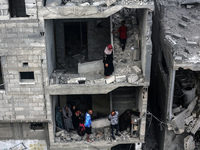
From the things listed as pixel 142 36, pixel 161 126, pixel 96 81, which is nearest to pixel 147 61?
pixel 142 36

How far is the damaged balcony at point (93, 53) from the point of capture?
1545 cm

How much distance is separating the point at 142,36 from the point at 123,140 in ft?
17.9

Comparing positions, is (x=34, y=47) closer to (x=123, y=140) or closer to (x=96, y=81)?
(x=96, y=81)

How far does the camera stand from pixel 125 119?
16953 mm

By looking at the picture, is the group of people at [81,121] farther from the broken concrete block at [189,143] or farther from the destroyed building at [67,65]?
the broken concrete block at [189,143]

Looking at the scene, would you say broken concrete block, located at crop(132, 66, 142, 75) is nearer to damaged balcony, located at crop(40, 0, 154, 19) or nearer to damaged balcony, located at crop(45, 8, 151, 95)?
damaged balcony, located at crop(45, 8, 151, 95)

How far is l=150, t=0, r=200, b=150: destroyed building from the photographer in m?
15.0

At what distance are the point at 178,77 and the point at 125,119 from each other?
12.7 feet

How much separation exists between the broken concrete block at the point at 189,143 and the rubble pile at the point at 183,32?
14.3ft

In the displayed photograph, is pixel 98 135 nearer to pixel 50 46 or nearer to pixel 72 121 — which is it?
pixel 72 121

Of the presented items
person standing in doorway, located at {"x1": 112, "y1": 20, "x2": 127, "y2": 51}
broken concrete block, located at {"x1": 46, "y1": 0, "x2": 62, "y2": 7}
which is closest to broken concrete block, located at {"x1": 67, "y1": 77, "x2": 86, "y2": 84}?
person standing in doorway, located at {"x1": 112, "y1": 20, "x2": 127, "y2": 51}

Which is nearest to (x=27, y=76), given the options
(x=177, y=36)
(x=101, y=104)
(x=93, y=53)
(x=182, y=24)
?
(x=93, y=53)

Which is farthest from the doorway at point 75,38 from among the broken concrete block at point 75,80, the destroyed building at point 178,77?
the destroyed building at point 178,77

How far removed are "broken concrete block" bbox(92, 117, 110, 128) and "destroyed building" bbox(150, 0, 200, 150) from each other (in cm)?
291
